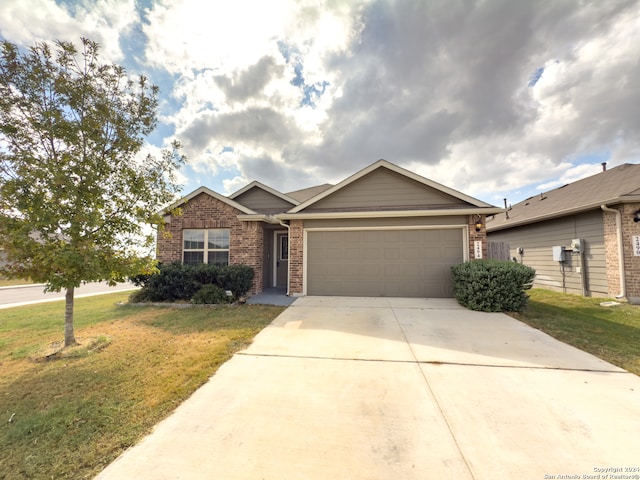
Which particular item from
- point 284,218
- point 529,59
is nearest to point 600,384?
point 284,218

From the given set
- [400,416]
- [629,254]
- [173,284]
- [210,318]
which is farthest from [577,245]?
[173,284]

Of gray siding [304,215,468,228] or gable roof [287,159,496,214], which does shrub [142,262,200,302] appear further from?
gray siding [304,215,468,228]

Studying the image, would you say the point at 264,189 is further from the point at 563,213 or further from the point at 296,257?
the point at 563,213

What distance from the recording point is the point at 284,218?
920 centimetres

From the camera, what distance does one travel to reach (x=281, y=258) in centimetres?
1134

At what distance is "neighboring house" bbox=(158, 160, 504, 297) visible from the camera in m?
8.51

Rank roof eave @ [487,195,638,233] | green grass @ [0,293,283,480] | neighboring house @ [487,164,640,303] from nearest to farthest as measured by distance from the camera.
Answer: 1. green grass @ [0,293,283,480]
2. roof eave @ [487,195,638,233]
3. neighboring house @ [487,164,640,303]

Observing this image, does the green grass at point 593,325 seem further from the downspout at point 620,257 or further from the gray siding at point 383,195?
the gray siding at point 383,195

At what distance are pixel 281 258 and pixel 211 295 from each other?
3976 mm

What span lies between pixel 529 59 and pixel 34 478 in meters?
14.2

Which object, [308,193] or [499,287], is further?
[308,193]

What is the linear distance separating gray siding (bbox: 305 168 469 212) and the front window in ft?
11.3

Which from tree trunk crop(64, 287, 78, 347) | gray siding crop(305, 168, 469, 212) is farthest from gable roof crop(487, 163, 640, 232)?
tree trunk crop(64, 287, 78, 347)

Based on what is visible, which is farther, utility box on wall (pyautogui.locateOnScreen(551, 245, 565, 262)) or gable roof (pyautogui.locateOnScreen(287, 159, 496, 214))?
utility box on wall (pyautogui.locateOnScreen(551, 245, 565, 262))
